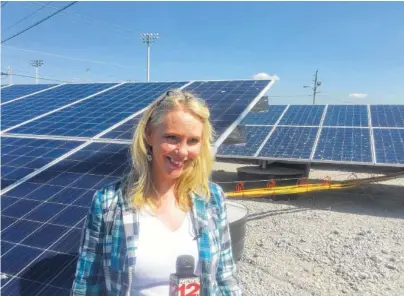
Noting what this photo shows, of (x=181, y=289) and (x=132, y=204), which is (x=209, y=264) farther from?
(x=132, y=204)

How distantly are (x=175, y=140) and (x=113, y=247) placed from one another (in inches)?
29.1

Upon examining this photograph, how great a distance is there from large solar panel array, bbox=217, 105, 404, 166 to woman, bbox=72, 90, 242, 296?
10.1 m

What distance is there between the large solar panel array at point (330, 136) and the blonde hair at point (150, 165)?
1005cm

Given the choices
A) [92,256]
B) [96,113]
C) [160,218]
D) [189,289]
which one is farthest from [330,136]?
[92,256]

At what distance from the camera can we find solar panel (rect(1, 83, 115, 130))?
25.8ft

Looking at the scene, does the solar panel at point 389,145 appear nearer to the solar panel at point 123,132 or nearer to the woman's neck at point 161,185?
the solar panel at point 123,132

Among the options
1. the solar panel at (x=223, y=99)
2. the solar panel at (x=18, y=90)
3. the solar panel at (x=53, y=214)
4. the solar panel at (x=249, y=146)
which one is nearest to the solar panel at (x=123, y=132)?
the solar panel at (x=223, y=99)

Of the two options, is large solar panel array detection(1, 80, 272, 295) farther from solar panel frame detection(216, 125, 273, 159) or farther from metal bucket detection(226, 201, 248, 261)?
solar panel frame detection(216, 125, 273, 159)

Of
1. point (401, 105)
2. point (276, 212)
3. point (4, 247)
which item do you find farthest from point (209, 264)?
point (401, 105)

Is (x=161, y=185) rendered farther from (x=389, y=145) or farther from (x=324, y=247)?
(x=389, y=145)

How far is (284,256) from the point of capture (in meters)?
7.45

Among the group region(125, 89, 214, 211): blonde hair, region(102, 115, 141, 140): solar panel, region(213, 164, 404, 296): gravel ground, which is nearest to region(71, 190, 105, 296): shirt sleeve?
region(125, 89, 214, 211): blonde hair

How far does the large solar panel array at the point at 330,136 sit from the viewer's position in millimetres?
11664

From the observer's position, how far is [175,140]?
6.91 feet
